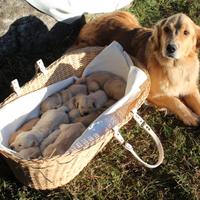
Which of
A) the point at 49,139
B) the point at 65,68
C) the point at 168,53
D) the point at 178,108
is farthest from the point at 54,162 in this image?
the point at 178,108

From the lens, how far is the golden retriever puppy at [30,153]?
3422 millimetres

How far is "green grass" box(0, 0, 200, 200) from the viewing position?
3.62 m

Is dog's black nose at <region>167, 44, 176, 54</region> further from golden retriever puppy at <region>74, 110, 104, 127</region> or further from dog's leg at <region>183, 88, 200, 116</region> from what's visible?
golden retriever puppy at <region>74, 110, 104, 127</region>

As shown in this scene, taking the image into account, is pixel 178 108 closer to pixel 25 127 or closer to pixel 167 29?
pixel 167 29

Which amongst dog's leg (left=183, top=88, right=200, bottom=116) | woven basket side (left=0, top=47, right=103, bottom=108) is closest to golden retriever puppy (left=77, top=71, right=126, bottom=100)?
woven basket side (left=0, top=47, right=103, bottom=108)

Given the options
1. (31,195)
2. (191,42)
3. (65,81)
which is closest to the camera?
(31,195)

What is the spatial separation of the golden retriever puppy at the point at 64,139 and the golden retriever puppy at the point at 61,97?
36cm

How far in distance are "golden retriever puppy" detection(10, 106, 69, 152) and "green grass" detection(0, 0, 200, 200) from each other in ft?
1.11

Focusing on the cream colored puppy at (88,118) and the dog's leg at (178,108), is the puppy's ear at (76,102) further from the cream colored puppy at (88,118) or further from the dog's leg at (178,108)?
the dog's leg at (178,108)

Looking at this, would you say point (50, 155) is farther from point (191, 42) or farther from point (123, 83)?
point (191, 42)

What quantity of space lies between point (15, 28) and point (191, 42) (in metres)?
1.69

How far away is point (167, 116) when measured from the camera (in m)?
4.25

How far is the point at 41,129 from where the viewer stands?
3.72m

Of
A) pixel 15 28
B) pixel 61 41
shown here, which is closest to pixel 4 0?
pixel 15 28
